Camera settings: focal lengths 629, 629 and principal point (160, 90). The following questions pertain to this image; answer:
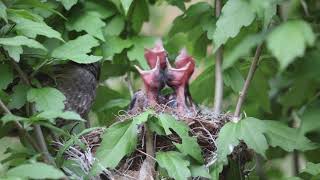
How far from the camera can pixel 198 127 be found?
6.01ft

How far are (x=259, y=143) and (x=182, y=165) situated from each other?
0.67 feet

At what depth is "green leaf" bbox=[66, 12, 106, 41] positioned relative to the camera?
6.28ft

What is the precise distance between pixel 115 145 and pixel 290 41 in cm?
70

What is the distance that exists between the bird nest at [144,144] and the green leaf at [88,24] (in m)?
0.27

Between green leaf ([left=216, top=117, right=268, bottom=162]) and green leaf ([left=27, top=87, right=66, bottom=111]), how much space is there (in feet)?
1.40

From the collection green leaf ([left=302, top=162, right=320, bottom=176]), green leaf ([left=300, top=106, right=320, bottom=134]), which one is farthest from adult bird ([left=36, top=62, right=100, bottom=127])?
green leaf ([left=300, top=106, right=320, bottom=134])

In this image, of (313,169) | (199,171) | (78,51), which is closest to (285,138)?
(313,169)

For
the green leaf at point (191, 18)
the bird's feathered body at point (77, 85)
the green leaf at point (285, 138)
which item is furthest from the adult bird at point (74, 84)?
the green leaf at point (285, 138)

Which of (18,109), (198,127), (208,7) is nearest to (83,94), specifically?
(18,109)

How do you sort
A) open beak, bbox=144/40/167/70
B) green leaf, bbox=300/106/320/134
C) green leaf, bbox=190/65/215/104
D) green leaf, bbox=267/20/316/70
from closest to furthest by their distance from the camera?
green leaf, bbox=267/20/316/70 → green leaf, bbox=300/106/320/134 → open beak, bbox=144/40/167/70 → green leaf, bbox=190/65/215/104

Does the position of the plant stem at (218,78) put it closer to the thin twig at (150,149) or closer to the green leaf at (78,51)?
the thin twig at (150,149)

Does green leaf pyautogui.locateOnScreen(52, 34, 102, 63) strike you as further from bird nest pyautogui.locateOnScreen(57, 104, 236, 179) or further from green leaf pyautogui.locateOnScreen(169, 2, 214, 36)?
green leaf pyautogui.locateOnScreen(169, 2, 214, 36)

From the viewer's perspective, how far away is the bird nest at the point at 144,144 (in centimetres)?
174

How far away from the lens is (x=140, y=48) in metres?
2.06
